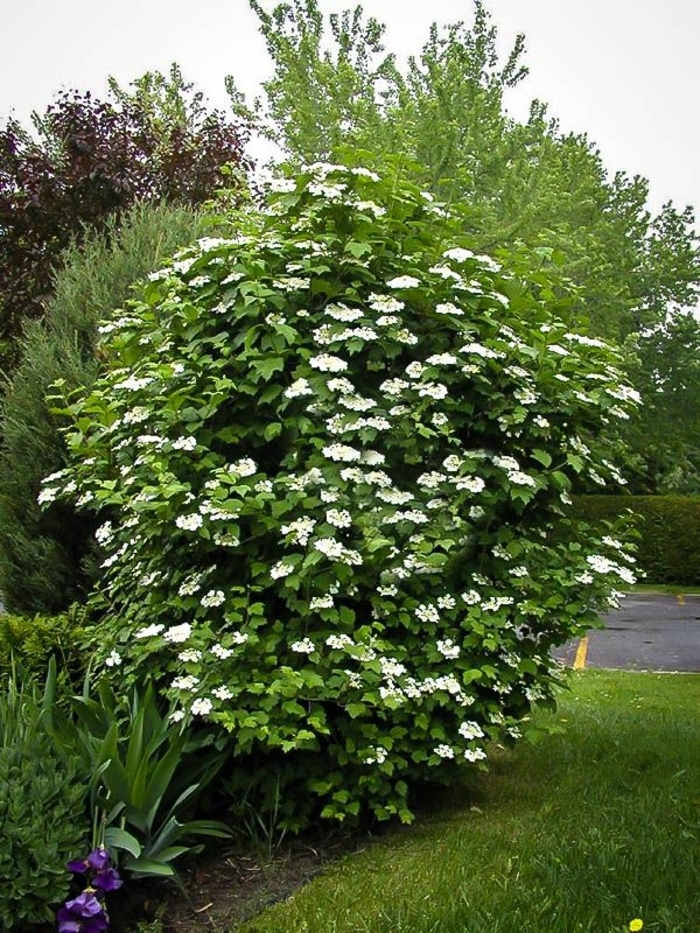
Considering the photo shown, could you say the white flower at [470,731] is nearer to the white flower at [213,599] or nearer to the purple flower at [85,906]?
the white flower at [213,599]

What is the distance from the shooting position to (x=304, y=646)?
3.41 m

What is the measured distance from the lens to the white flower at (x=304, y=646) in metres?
3.40

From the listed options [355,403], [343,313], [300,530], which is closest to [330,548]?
[300,530]

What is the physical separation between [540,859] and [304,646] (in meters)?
1.03

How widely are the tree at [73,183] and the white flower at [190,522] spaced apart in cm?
530

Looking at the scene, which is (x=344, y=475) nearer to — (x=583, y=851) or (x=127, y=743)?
(x=127, y=743)

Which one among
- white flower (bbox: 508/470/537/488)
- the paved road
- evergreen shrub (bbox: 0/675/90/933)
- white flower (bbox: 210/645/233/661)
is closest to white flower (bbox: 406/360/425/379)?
white flower (bbox: 508/470/537/488)

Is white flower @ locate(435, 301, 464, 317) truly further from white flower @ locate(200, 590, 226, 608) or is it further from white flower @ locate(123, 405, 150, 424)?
white flower @ locate(200, 590, 226, 608)

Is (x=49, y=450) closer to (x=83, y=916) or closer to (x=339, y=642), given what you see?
(x=339, y=642)

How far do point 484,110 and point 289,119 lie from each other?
11.1ft

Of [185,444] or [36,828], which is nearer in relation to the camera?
[36,828]

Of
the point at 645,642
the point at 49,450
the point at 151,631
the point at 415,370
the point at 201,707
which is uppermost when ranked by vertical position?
the point at 49,450

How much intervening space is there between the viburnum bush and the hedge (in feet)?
45.0

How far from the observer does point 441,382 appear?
12.9 feet
